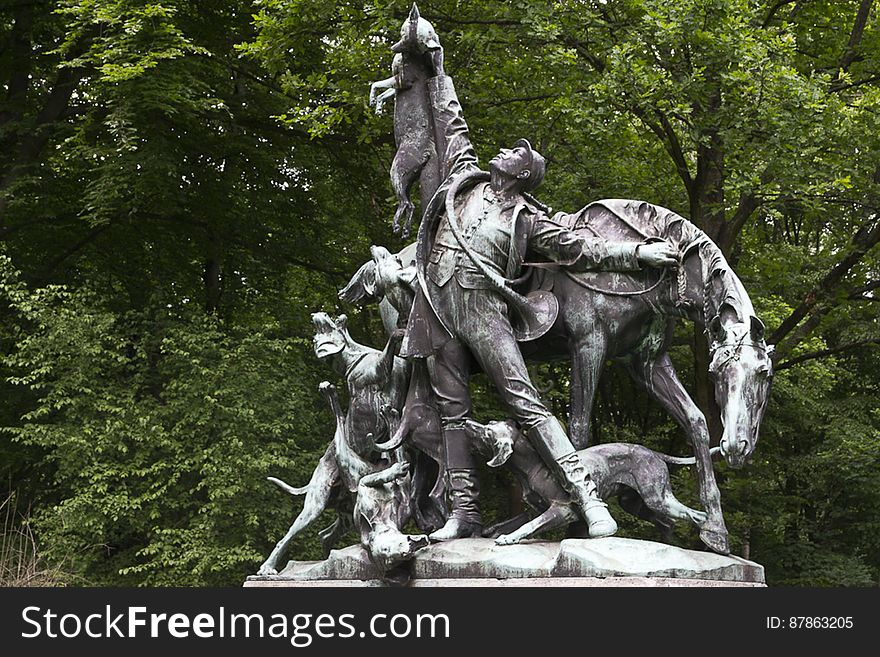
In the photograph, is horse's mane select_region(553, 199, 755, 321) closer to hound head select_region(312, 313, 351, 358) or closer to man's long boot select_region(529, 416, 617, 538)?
man's long boot select_region(529, 416, 617, 538)

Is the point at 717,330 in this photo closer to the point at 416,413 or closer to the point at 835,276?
the point at 416,413

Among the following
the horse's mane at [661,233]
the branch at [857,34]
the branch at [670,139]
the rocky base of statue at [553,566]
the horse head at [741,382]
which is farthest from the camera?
the branch at [857,34]

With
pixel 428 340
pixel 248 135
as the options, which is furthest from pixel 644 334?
pixel 248 135

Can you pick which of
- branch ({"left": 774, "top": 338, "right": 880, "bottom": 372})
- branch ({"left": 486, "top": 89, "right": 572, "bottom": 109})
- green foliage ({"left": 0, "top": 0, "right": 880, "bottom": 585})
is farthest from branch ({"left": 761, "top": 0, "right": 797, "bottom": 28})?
branch ({"left": 774, "top": 338, "right": 880, "bottom": 372})

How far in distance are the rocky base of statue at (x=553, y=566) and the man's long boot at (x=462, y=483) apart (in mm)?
245

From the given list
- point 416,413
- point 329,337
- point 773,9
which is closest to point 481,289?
point 416,413

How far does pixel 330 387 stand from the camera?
288 inches

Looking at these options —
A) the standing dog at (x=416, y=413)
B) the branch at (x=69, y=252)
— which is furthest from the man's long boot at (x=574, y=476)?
the branch at (x=69, y=252)

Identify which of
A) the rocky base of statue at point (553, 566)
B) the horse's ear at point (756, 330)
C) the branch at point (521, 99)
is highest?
the branch at point (521, 99)

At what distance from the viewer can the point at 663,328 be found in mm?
6945

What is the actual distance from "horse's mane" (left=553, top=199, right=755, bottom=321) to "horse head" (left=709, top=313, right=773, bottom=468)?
0.11 metres

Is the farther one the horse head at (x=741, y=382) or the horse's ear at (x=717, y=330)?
the horse's ear at (x=717, y=330)

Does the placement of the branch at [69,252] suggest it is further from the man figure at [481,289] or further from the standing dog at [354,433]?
the man figure at [481,289]

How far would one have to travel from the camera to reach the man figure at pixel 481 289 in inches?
266
